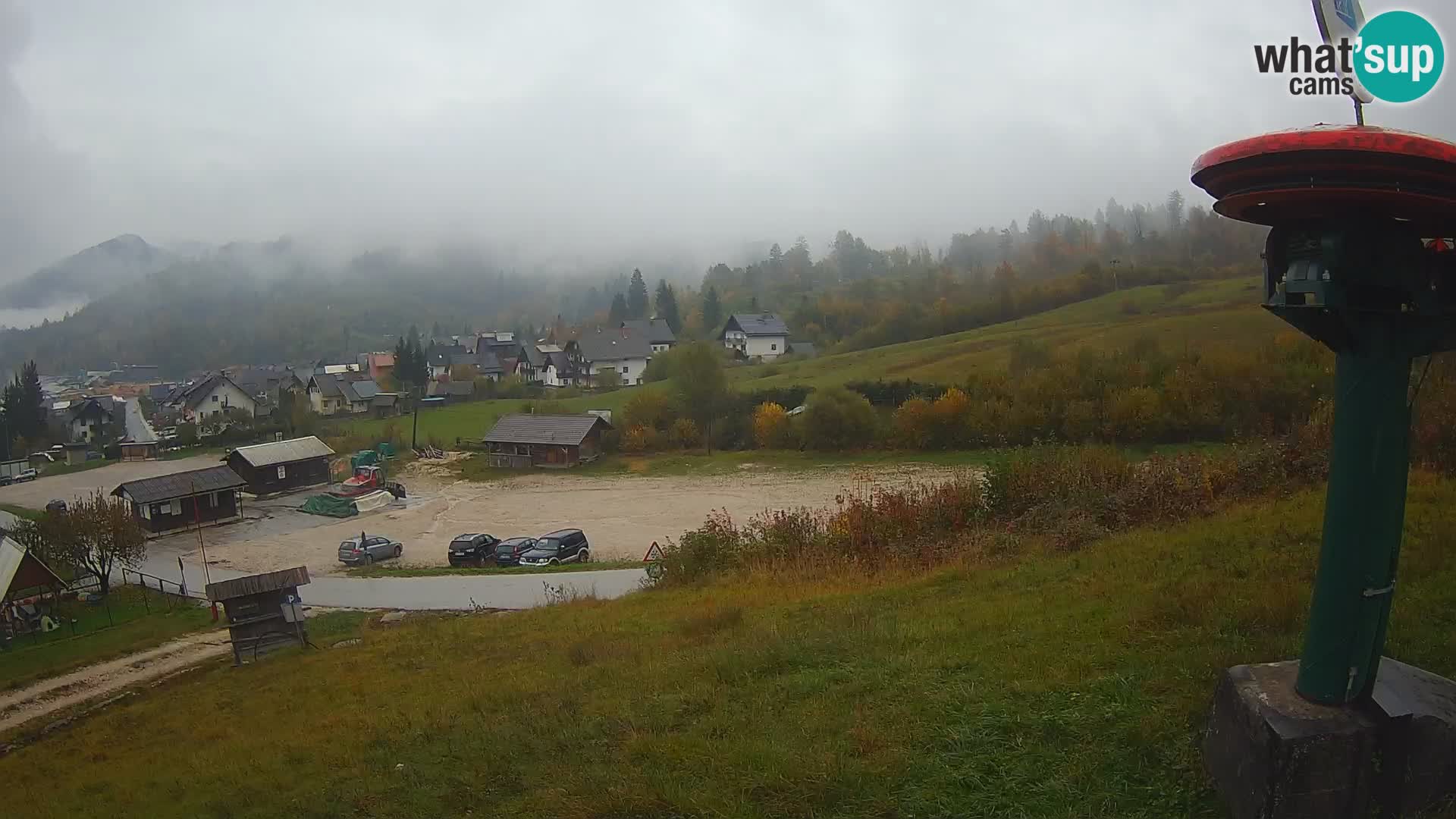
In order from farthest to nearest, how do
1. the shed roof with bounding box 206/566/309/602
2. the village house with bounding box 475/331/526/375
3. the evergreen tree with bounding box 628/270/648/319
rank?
the evergreen tree with bounding box 628/270/648/319 < the village house with bounding box 475/331/526/375 < the shed roof with bounding box 206/566/309/602

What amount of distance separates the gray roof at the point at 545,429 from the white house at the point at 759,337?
126ft

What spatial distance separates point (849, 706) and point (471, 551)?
24135 millimetres

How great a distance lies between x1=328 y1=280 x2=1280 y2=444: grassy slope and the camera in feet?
129

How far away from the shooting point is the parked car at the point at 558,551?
26484 mm

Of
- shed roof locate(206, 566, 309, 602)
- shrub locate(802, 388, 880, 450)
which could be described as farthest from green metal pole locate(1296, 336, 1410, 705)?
shrub locate(802, 388, 880, 450)

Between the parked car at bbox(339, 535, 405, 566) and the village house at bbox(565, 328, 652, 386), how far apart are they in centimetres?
5484

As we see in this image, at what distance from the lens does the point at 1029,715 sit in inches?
203

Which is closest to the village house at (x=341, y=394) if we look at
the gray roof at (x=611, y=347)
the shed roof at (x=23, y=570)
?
the gray roof at (x=611, y=347)

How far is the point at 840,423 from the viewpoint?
46281 mm

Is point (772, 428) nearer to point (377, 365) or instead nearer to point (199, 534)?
point (199, 534)

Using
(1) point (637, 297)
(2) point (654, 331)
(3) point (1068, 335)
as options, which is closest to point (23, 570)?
(3) point (1068, 335)

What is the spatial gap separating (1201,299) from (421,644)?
4351 cm

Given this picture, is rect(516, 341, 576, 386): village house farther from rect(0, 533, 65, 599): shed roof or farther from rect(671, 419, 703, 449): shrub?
rect(0, 533, 65, 599): shed roof

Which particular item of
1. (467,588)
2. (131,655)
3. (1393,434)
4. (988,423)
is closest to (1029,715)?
(1393,434)
